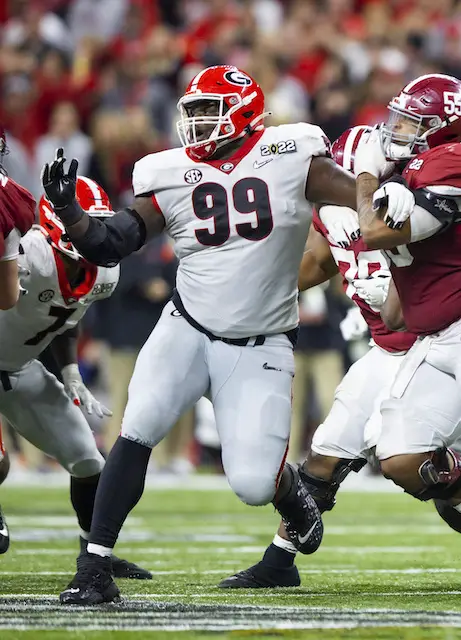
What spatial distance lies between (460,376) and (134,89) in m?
7.22

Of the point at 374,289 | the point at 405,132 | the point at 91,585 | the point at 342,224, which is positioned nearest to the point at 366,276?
the point at 374,289

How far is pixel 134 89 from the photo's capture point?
10914 millimetres

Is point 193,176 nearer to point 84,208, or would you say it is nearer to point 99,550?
point 84,208

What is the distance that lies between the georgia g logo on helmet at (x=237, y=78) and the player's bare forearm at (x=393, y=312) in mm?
831

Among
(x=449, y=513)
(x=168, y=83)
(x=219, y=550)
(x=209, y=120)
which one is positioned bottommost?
(x=168, y=83)

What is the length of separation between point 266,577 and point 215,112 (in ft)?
5.25

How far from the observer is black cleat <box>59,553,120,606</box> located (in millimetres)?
3938

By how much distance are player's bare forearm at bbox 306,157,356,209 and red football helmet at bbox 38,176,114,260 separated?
78cm

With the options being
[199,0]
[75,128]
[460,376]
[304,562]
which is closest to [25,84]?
[75,128]

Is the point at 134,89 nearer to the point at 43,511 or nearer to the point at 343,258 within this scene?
the point at 43,511

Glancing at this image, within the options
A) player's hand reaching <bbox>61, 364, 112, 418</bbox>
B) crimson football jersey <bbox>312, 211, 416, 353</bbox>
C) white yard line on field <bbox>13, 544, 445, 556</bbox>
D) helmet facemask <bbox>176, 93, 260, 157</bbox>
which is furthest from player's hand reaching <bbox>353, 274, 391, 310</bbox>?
white yard line on field <bbox>13, 544, 445, 556</bbox>

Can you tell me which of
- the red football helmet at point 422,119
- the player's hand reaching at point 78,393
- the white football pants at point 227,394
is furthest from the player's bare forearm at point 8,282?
the red football helmet at point 422,119

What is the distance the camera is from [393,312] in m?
4.40

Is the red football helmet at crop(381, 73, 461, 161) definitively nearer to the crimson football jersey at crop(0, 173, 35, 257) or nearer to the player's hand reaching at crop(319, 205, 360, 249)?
the player's hand reaching at crop(319, 205, 360, 249)
